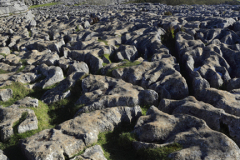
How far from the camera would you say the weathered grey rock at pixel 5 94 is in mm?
22234

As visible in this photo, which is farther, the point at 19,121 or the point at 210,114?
the point at 19,121

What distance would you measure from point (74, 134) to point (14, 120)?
749 centimetres

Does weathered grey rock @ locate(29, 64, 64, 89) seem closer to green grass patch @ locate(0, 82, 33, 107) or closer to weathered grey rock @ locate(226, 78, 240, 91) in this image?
green grass patch @ locate(0, 82, 33, 107)

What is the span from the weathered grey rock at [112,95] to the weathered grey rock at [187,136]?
11.3ft

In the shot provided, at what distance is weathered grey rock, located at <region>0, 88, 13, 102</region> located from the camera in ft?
72.9

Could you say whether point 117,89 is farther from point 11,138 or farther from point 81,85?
point 11,138

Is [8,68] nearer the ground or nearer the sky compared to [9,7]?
nearer the ground

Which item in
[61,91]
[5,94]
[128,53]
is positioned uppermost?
[128,53]

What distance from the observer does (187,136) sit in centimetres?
1350

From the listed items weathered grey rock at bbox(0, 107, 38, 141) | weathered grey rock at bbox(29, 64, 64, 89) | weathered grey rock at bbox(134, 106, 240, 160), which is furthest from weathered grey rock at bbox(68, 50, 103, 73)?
weathered grey rock at bbox(134, 106, 240, 160)

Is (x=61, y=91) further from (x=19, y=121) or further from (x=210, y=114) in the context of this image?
(x=210, y=114)

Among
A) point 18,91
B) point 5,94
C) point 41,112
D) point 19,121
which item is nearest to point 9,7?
point 18,91

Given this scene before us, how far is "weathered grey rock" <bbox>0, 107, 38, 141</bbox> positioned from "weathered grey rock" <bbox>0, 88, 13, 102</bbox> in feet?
12.8

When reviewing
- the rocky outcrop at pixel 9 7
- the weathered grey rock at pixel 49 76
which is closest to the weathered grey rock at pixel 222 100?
the weathered grey rock at pixel 49 76
